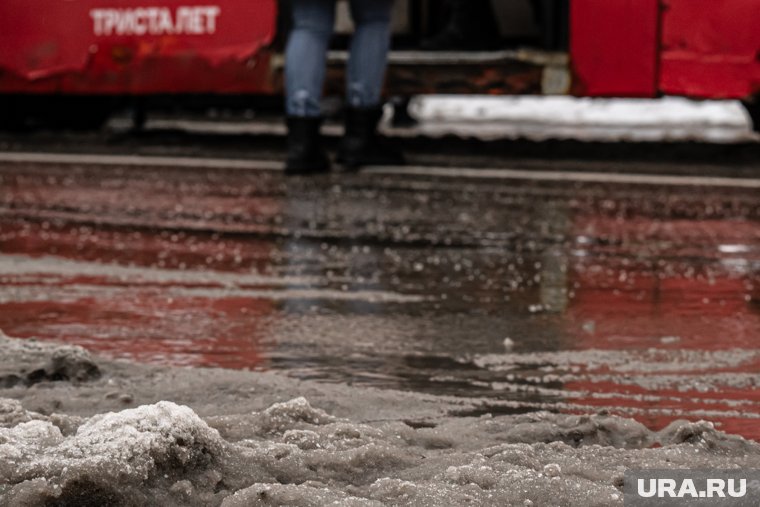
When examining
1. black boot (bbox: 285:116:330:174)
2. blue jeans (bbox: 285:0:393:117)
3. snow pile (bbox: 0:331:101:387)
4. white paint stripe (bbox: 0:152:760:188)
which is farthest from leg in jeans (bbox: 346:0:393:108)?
snow pile (bbox: 0:331:101:387)

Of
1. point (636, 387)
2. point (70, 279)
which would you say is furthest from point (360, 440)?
point (70, 279)

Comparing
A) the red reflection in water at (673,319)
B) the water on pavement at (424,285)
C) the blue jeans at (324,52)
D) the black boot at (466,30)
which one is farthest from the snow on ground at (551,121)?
the red reflection in water at (673,319)

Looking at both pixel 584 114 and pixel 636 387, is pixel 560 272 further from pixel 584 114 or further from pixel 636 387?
pixel 584 114

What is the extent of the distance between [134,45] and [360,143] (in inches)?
82.5

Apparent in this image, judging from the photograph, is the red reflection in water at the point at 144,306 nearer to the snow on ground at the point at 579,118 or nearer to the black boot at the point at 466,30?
the black boot at the point at 466,30

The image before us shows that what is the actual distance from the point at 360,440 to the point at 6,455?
0.62m

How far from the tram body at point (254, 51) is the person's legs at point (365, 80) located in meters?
0.72

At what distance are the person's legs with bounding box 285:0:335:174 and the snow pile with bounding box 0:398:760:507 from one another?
556 centimetres

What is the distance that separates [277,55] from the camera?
9.55m

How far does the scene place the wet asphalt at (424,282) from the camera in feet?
11.5

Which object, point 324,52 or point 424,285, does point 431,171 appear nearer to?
point 324,52

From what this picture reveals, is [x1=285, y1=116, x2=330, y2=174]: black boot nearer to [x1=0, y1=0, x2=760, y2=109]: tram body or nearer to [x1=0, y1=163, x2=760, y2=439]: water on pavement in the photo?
[x1=0, y1=163, x2=760, y2=439]: water on pavement

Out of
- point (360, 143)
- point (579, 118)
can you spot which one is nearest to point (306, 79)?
point (360, 143)

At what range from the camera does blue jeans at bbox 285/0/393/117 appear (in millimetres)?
8438
